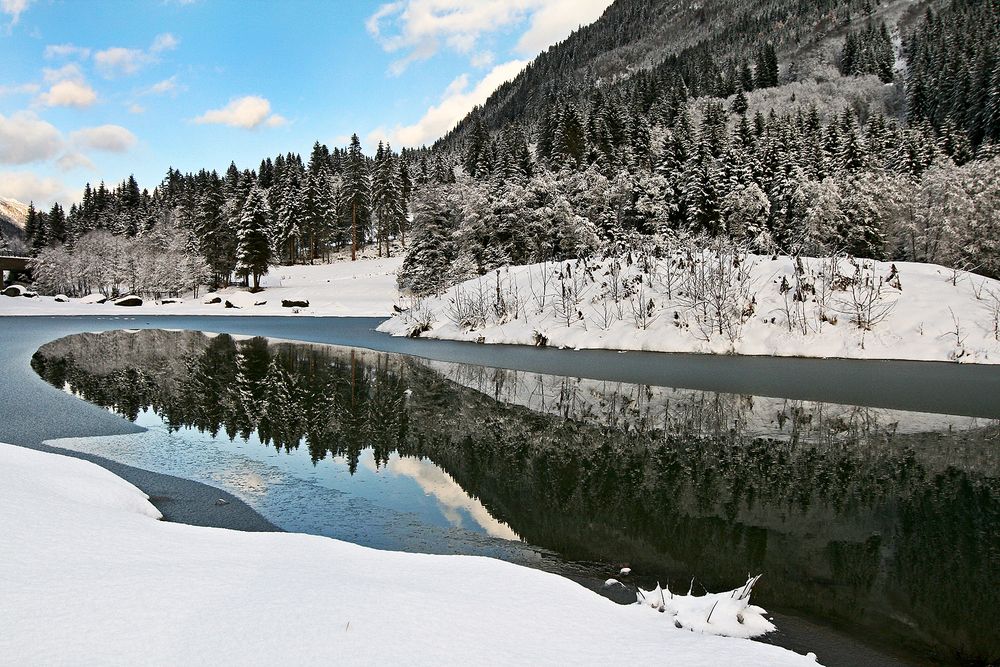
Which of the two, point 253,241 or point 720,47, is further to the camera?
point 720,47

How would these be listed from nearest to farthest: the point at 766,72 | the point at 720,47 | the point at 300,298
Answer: the point at 300,298, the point at 766,72, the point at 720,47

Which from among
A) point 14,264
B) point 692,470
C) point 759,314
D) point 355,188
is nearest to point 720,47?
point 355,188

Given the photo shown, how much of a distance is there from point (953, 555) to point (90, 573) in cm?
678

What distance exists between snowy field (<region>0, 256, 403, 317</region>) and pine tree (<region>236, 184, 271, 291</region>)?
93.4 inches

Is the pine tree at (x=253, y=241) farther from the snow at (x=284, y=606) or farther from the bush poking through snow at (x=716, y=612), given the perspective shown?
the bush poking through snow at (x=716, y=612)

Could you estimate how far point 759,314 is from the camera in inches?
741

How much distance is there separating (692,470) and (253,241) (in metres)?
62.1

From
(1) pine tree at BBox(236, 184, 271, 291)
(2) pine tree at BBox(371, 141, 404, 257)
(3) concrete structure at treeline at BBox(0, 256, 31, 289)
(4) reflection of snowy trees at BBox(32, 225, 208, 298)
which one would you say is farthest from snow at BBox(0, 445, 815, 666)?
(3) concrete structure at treeline at BBox(0, 256, 31, 289)

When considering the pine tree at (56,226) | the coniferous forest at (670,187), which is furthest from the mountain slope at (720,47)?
the pine tree at (56,226)

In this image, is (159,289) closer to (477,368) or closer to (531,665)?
(477,368)

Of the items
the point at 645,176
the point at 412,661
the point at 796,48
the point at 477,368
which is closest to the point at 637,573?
the point at 412,661

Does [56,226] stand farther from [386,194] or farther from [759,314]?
[759,314]

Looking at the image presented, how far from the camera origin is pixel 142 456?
28.1 ft

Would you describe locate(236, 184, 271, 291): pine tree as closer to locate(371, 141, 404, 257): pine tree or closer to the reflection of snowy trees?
the reflection of snowy trees
